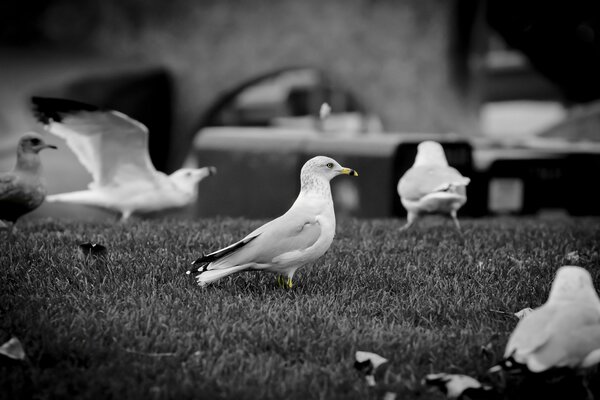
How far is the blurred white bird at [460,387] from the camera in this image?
3.22m

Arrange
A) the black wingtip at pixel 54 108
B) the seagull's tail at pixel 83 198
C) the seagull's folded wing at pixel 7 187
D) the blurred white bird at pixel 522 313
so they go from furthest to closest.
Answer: the seagull's tail at pixel 83 198, the black wingtip at pixel 54 108, the seagull's folded wing at pixel 7 187, the blurred white bird at pixel 522 313

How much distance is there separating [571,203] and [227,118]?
8574 millimetres

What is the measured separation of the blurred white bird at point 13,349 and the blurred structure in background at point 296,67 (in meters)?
6.77

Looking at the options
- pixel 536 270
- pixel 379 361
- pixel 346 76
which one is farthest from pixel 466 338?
pixel 346 76

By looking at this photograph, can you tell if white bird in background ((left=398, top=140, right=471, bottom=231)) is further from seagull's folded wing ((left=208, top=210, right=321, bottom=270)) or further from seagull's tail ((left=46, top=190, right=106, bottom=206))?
seagull's tail ((left=46, top=190, right=106, bottom=206))

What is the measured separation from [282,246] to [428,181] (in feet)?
7.81

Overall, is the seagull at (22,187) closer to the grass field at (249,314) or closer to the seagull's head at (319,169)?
the grass field at (249,314)

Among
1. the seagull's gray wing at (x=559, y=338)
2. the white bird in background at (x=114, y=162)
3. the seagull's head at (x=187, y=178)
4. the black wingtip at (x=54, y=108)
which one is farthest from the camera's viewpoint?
the seagull's head at (x=187, y=178)

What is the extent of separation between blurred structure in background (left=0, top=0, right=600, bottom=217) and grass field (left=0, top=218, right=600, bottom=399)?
4.41 meters

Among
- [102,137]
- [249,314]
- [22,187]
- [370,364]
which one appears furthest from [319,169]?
[102,137]

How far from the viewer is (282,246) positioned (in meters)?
4.35

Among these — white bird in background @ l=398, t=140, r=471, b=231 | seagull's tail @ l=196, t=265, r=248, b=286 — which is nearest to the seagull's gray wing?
seagull's tail @ l=196, t=265, r=248, b=286

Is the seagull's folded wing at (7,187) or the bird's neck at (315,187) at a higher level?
the bird's neck at (315,187)

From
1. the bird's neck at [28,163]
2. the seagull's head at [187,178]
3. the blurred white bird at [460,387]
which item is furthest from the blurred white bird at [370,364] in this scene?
the seagull's head at [187,178]
